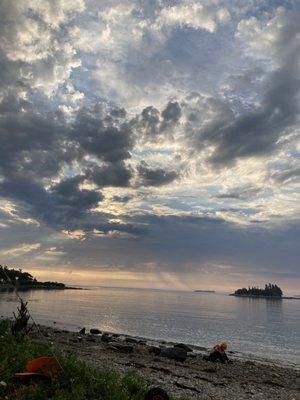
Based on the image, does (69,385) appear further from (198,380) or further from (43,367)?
(198,380)

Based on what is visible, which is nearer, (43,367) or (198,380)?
(43,367)

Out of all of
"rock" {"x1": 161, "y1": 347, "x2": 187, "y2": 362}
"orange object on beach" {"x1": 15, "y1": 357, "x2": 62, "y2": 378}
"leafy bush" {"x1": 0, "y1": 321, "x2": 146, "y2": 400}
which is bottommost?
"rock" {"x1": 161, "y1": 347, "x2": 187, "y2": 362}

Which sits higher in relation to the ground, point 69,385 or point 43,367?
point 43,367

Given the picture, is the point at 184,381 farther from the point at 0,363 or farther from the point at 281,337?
the point at 281,337

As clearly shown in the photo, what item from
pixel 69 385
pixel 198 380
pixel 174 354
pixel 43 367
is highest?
pixel 43 367

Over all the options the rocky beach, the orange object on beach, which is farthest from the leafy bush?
the rocky beach

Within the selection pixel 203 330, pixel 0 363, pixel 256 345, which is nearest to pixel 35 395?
pixel 0 363

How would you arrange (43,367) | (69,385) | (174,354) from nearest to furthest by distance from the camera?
(69,385)
(43,367)
(174,354)

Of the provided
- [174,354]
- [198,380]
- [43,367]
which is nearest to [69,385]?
[43,367]

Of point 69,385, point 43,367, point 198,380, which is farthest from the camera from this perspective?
point 198,380

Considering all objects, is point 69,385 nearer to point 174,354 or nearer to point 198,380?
point 198,380

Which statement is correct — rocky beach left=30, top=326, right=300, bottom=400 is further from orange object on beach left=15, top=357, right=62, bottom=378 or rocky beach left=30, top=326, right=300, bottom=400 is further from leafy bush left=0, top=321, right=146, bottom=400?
orange object on beach left=15, top=357, right=62, bottom=378

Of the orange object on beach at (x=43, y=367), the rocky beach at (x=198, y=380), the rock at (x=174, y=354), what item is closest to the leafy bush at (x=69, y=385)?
the orange object on beach at (x=43, y=367)

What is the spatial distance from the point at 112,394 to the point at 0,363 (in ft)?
15.2
